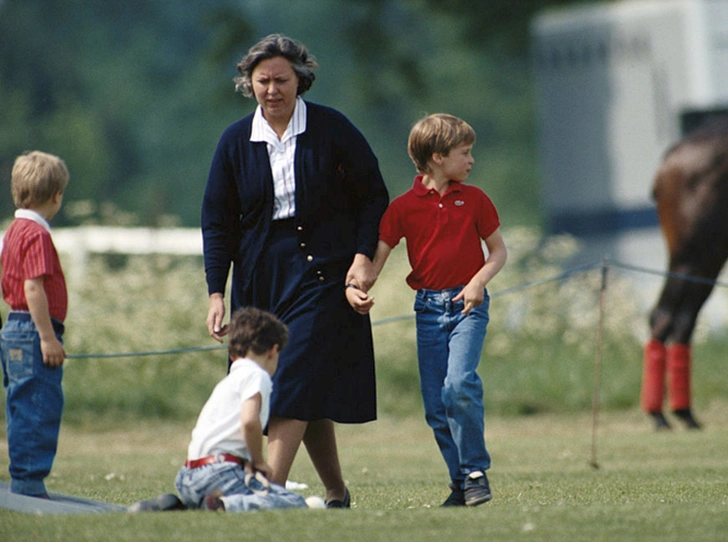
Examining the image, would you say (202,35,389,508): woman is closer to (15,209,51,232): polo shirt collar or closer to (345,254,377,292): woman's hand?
(345,254,377,292): woman's hand

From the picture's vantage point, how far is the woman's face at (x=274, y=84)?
5.77 m

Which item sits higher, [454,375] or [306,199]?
[306,199]

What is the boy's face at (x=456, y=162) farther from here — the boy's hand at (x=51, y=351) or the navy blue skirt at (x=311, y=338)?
the boy's hand at (x=51, y=351)

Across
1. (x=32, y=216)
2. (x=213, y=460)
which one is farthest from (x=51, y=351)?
(x=213, y=460)

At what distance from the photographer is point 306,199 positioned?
5.80m

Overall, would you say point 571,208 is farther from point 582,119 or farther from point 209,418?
point 209,418

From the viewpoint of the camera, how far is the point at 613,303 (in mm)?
15102

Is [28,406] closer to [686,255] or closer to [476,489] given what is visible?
[476,489]

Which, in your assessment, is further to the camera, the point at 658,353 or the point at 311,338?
the point at 658,353

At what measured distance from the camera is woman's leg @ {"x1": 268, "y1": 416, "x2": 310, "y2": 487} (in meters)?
5.65

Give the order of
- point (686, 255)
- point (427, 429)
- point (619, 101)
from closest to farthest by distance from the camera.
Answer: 1. point (686, 255)
2. point (427, 429)
3. point (619, 101)

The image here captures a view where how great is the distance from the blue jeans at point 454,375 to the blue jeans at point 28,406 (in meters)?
1.53

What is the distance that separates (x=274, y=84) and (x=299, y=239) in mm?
618

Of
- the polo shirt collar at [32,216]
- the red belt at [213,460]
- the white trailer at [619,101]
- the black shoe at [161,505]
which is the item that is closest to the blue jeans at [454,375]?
the red belt at [213,460]
